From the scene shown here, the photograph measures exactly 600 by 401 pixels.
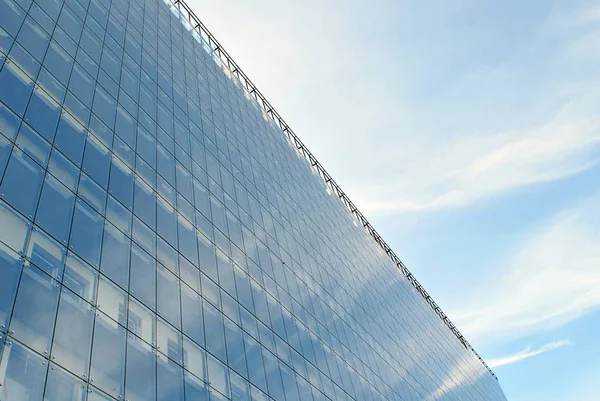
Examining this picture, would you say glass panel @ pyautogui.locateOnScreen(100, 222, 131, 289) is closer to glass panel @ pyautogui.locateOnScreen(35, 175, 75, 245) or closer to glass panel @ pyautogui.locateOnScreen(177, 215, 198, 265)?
glass panel @ pyautogui.locateOnScreen(35, 175, 75, 245)

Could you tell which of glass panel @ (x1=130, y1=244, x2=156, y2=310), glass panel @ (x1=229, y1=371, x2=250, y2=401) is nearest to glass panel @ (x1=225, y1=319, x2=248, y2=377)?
glass panel @ (x1=229, y1=371, x2=250, y2=401)

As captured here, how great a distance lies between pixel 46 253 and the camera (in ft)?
44.6

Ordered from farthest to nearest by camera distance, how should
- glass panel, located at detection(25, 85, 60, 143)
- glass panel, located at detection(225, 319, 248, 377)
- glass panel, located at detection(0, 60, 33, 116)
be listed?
glass panel, located at detection(225, 319, 248, 377) → glass panel, located at detection(25, 85, 60, 143) → glass panel, located at detection(0, 60, 33, 116)

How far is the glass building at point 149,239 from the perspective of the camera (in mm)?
13062

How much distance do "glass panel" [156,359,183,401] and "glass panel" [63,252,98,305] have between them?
109 inches

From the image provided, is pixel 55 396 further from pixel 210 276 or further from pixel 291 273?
pixel 291 273

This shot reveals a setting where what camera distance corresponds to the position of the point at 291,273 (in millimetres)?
31406

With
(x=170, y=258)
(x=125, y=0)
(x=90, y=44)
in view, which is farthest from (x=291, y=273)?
(x=125, y=0)

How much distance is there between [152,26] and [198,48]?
792cm

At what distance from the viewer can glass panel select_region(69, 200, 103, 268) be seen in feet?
48.9

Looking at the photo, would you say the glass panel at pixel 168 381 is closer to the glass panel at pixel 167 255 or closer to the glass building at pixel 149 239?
the glass building at pixel 149 239

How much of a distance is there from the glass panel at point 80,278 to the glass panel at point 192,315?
404 centimetres

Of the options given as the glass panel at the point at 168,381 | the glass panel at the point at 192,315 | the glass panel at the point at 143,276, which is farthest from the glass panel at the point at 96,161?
the glass panel at the point at 168,381

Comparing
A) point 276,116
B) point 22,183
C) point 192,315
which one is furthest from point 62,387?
point 276,116
